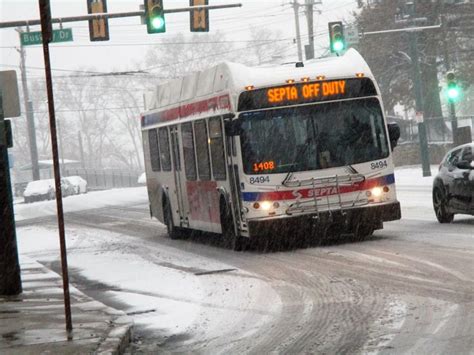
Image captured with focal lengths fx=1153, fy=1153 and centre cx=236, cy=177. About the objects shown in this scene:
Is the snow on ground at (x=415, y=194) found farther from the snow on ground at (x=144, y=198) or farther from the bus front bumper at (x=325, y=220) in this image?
the bus front bumper at (x=325, y=220)

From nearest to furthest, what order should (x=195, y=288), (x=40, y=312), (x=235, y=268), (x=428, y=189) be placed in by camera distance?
(x=40, y=312)
(x=195, y=288)
(x=235, y=268)
(x=428, y=189)

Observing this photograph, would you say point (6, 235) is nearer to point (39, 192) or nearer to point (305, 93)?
point (305, 93)

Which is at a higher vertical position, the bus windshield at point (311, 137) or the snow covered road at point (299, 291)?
the bus windshield at point (311, 137)

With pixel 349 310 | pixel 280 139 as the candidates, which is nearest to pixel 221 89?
pixel 280 139

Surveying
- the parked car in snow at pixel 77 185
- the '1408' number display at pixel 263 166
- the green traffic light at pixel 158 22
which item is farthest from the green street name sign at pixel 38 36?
the parked car in snow at pixel 77 185

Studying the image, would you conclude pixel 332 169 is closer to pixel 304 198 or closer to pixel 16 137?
pixel 304 198

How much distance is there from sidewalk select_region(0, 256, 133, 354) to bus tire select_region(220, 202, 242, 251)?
4891mm

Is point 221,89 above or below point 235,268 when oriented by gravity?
above

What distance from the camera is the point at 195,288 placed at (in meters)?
14.3

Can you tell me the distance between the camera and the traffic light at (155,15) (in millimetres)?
29469

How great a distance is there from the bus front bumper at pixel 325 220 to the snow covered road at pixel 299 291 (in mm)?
401

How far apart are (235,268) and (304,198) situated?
2428 millimetres

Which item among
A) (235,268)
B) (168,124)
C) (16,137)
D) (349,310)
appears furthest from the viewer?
(16,137)

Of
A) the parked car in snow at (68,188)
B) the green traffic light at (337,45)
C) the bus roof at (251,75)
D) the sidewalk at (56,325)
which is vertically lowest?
the parked car in snow at (68,188)
